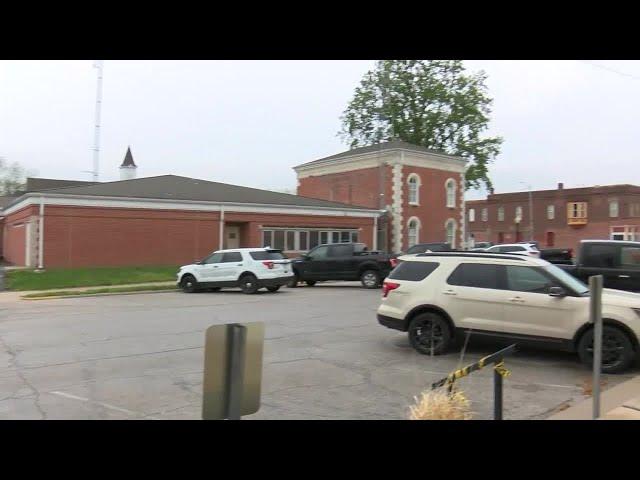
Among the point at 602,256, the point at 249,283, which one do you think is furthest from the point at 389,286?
the point at 249,283

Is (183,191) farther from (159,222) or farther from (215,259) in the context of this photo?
(215,259)

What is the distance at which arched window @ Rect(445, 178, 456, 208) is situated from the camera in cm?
4569

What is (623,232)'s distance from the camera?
65.7 metres

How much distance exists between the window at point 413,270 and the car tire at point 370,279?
12.9 meters

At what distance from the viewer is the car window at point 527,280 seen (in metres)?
9.00

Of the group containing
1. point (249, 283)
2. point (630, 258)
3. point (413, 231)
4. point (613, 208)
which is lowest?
point (249, 283)

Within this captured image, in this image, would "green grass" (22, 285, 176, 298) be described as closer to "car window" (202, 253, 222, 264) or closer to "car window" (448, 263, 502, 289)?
"car window" (202, 253, 222, 264)

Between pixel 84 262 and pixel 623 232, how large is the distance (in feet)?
195

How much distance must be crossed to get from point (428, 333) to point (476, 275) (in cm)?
124

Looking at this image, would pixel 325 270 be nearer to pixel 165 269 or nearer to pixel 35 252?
pixel 165 269

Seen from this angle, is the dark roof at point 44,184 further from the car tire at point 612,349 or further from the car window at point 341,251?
the car tire at point 612,349

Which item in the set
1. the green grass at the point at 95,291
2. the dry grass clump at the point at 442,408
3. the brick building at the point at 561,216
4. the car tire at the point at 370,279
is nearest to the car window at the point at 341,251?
the car tire at the point at 370,279

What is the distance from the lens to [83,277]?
2470 centimetres
